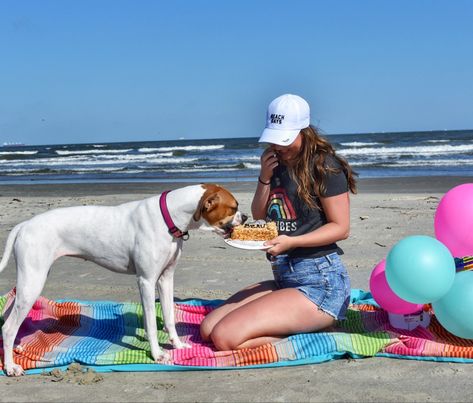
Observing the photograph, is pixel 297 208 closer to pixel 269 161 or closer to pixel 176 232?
pixel 269 161

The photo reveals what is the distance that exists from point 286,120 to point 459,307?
1.73 metres

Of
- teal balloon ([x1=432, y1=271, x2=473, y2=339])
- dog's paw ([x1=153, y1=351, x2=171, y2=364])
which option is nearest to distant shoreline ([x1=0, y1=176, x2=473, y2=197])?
teal balloon ([x1=432, y1=271, x2=473, y2=339])

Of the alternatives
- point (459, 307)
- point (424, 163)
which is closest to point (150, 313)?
point (459, 307)

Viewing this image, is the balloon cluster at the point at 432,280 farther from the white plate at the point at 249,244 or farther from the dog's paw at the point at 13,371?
the dog's paw at the point at 13,371

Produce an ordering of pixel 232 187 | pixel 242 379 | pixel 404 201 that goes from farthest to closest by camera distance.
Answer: pixel 232 187
pixel 404 201
pixel 242 379

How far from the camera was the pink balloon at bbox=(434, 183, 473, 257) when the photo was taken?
4582mm

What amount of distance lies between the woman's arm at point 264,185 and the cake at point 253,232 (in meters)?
0.47

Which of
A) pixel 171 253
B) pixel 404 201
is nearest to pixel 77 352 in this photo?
pixel 171 253

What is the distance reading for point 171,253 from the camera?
4387 mm

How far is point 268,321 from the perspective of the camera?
177 inches

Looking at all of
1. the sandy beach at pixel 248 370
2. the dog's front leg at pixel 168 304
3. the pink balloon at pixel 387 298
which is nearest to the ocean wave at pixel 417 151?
the sandy beach at pixel 248 370

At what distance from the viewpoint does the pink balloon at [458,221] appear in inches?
180

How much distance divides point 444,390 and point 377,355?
0.65 metres

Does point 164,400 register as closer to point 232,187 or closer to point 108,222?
point 108,222
